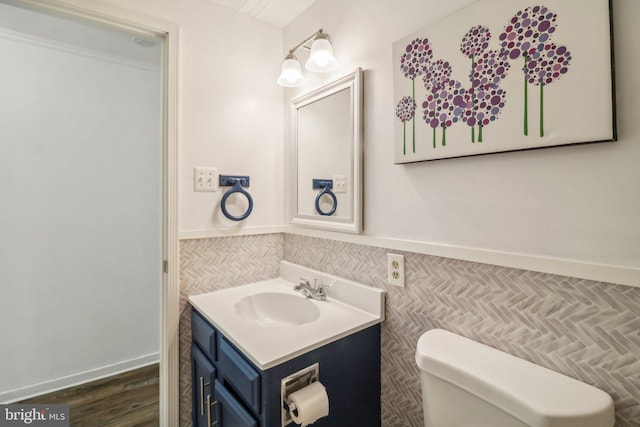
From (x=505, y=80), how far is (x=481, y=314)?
2.22 ft

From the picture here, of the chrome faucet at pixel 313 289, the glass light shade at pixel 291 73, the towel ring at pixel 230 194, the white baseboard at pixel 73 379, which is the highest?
the glass light shade at pixel 291 73

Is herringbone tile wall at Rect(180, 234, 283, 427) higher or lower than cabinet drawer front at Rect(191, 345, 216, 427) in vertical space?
higher

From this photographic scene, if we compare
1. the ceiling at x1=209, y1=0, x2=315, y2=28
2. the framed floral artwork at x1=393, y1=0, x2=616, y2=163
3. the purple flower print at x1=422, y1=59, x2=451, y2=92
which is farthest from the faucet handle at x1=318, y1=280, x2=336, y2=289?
the ceiling at x1=209, y1=0, x2=315, y2=28

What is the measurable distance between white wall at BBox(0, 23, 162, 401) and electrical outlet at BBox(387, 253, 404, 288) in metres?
1.56

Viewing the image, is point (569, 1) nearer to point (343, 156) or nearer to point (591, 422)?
point (343, 156)

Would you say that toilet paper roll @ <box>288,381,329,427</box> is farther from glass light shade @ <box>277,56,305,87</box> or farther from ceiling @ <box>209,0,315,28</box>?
ceiling @ <box>209,0,315,28</box>

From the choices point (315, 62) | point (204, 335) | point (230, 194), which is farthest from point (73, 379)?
point (315, 62)

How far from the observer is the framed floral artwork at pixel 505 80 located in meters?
0.68

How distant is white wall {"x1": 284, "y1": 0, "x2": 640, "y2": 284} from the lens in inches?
26.0

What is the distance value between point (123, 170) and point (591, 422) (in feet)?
8.64

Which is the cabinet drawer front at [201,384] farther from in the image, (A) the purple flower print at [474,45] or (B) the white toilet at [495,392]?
(A) the purple flower print at [474,45]

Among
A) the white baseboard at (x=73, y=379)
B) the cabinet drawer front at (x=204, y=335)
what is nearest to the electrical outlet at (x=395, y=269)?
the cabinet drawer front at (x=204, y=335)

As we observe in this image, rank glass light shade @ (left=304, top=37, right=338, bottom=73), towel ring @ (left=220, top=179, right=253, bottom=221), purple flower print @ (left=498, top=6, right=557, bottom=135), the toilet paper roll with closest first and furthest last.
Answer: purple flower print @ (left=498, top=6, right=557, bottom=135) → the toilet paper roll → glass light shade @ (left=304, top=37, right=338, bottom=73) → towel ring @ (left=220, top=179, right=253, bottom=221)

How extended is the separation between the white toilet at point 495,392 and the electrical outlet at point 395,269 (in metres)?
0.23
